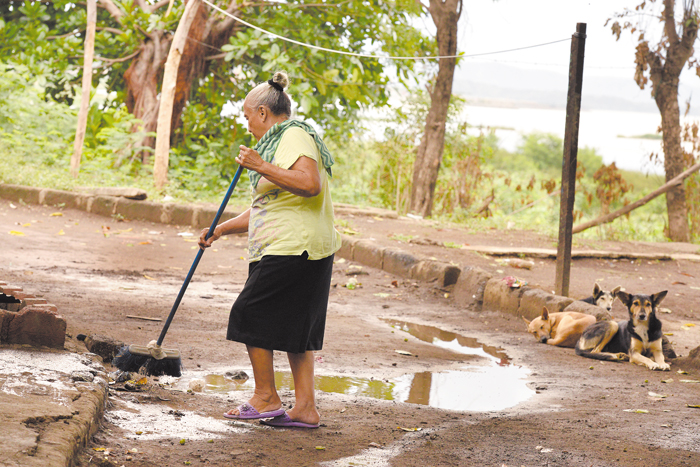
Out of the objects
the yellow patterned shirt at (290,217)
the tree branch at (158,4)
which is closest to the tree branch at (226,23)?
the tree branch at (158,4)

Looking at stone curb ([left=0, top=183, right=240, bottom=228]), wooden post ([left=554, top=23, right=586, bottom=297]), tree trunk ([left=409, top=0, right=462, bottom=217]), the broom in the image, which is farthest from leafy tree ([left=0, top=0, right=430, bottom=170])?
the broom

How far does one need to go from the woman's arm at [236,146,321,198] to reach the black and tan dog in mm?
3038

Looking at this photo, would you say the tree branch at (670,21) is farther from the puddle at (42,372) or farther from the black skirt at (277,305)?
the puddle at (42,372)

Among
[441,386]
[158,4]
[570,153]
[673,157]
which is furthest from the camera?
[158,4]

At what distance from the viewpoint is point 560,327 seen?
A: 5645mm

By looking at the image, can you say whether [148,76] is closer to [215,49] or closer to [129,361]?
[215,49]

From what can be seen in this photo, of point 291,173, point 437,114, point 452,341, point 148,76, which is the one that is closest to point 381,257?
point 452,341

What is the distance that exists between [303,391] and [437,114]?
10.5 metres

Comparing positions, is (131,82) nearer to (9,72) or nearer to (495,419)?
(9,72)

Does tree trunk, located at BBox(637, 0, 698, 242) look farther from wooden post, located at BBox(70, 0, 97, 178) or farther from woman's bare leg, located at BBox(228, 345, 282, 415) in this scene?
woman's bare leg, located at BBox(228, 345, 282, 415)

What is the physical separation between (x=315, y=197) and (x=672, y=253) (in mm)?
9308

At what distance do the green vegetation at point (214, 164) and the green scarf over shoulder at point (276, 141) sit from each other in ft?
29.5

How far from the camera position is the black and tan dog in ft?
16.1

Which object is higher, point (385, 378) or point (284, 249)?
point (284, 249)
